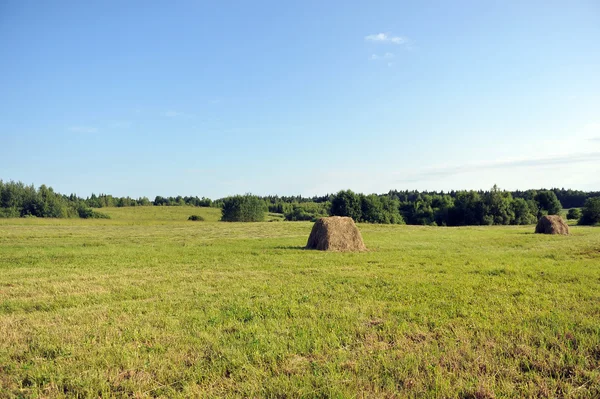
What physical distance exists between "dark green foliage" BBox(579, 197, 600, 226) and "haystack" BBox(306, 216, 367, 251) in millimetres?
83042

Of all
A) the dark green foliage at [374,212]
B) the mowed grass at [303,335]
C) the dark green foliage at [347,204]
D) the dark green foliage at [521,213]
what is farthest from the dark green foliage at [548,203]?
the mowed grass at [303,335]

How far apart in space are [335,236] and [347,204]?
77.3 m

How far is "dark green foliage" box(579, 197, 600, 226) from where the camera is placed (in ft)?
264

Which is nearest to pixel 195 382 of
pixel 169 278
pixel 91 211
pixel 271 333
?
pixel 271 333

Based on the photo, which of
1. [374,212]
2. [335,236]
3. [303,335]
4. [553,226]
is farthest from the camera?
[374,212]

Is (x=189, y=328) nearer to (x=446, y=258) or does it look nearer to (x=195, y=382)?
(x=195, y=382)

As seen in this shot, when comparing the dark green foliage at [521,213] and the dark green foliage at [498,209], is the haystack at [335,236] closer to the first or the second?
the dark green foliage at [498,209]

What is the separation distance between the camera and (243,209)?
392ft

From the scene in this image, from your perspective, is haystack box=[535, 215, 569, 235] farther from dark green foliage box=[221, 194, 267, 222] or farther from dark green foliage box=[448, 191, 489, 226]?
dark green foliage box=[221, 194, 267, 222]

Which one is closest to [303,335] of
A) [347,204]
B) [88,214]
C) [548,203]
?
[347,204]

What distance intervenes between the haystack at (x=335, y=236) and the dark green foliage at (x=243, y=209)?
93.0 meters

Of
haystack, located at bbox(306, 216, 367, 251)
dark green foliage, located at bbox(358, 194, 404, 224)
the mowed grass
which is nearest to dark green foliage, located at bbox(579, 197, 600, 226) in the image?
dark green foliage, located at bbox(358, 194, 404, 224)

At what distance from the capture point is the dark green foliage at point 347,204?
102438 millimetres

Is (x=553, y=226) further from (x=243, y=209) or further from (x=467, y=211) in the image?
(x=243, y=209)
